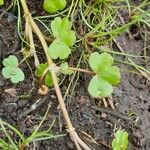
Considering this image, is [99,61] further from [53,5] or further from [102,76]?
[53,5]

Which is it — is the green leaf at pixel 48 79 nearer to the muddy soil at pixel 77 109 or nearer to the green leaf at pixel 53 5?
the muddy soil at pixel 77 109

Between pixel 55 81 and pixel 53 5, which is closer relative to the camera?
pixel 55 81

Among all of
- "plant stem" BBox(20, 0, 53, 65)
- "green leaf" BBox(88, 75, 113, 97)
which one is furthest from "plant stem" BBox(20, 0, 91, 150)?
"green leaf" BBox(88, 75, 113, 97)

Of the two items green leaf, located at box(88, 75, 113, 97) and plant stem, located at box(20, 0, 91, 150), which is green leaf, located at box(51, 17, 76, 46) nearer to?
plant stem, located at box(20, 0, 91, 150)

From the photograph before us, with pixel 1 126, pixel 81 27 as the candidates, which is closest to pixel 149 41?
pixel 81 27

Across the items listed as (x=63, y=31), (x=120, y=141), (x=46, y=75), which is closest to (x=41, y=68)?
(x=46, y=75)

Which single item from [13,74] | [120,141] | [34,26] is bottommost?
[120,141]

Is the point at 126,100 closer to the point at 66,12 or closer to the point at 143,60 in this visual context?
the point at 143,60

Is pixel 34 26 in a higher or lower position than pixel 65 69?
higher
